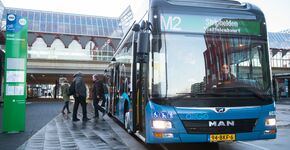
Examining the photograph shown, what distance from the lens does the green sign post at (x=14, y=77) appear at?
9.60 m

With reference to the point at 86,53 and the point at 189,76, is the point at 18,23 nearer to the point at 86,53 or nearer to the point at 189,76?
the point at 189,76

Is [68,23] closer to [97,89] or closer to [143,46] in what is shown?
[97,89]

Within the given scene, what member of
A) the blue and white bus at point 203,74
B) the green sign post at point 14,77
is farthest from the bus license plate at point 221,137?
the green sign post at point 14,77

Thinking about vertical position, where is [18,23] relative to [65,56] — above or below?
below

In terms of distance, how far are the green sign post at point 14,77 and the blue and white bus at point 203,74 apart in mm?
4505

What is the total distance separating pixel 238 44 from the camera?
6.62m

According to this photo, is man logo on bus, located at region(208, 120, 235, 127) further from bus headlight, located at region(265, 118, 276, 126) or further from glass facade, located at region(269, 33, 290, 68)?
glass facade, located at region(269, 33, 290, 68)

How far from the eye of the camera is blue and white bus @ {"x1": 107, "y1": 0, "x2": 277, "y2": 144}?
612 centimetres

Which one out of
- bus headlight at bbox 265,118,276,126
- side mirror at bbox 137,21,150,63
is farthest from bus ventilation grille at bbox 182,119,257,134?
side mirror at bbox 137,21,150,63

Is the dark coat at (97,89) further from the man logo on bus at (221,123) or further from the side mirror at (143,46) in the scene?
the man logo on bus at (221,123)

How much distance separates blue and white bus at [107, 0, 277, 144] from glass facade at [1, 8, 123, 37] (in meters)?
44.8

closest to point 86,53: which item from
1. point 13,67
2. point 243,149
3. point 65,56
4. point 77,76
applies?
point 65,56

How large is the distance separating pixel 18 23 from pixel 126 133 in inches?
174

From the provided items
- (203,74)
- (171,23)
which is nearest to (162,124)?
(203,74)
